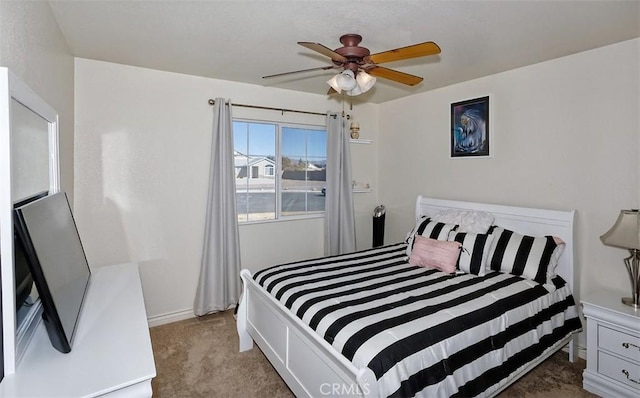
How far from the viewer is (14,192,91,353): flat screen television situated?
1075mm

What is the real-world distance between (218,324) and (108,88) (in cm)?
237

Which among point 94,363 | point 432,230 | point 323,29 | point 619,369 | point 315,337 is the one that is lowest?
point 619,369

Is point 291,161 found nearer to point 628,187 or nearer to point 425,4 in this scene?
point 425,4

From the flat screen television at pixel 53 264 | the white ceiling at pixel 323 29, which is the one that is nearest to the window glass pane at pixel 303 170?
the white ceiling at pixel 323 29

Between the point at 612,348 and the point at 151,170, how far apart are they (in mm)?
3830

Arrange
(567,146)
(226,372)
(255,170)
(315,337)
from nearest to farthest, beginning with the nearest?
(315,337)
(226,372)
(567,146)
(255,170)

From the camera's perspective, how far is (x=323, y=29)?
7.10 feet

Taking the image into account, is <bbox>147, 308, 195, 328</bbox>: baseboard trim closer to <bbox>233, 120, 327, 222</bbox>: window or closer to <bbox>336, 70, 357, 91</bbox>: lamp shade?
<bbox>233, 120, 327, 222</bbox>: window

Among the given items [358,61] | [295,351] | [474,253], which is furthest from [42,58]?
[474,253]

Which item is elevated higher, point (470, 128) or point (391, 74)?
point (391, 74)

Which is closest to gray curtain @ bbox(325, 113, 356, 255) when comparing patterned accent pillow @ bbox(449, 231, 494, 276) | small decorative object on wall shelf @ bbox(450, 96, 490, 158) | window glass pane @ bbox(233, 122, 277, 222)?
window glass pane @ bbox(233, 122, 277, 222)

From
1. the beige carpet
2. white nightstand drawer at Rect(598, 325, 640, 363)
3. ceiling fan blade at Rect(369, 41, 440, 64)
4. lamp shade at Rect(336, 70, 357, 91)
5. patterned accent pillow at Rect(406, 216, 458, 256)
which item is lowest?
the beige carpet

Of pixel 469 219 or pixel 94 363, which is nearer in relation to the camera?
pixel 94 363

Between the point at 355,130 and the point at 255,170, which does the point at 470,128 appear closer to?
the point at 355,130
